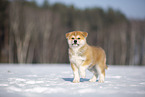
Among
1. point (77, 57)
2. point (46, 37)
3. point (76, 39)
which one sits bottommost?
point (77, 57)

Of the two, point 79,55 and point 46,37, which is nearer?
point 79,55

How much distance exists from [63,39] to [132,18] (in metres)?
14.3

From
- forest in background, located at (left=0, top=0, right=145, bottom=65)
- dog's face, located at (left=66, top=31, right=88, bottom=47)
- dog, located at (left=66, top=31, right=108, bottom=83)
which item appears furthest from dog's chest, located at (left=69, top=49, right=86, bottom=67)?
forest in background, located at (left=0, top=0, right=145, bottom=65)

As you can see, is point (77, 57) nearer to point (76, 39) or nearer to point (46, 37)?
point (76, 39)

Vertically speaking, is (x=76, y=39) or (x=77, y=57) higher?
(x=76, y=39)

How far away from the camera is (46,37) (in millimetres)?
33656

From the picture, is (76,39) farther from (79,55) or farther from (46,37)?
(46,37)

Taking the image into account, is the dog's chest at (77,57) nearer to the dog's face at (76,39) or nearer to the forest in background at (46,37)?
the dog's face at (76,39)

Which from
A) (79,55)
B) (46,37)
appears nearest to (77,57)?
(79,55)

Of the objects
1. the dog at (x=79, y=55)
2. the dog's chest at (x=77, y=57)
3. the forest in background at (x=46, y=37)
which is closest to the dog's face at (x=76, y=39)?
the dog at (x=79, y=55)

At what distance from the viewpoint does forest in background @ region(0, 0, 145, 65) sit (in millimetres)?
31781

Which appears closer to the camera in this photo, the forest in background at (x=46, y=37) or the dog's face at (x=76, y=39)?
the dog's face at (x=76, y=39)

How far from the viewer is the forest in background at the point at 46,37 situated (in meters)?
31.8

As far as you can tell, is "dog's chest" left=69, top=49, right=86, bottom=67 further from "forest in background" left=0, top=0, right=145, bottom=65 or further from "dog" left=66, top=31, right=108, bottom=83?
"forest in background" left=0, top=0, right=145, bottom=65
